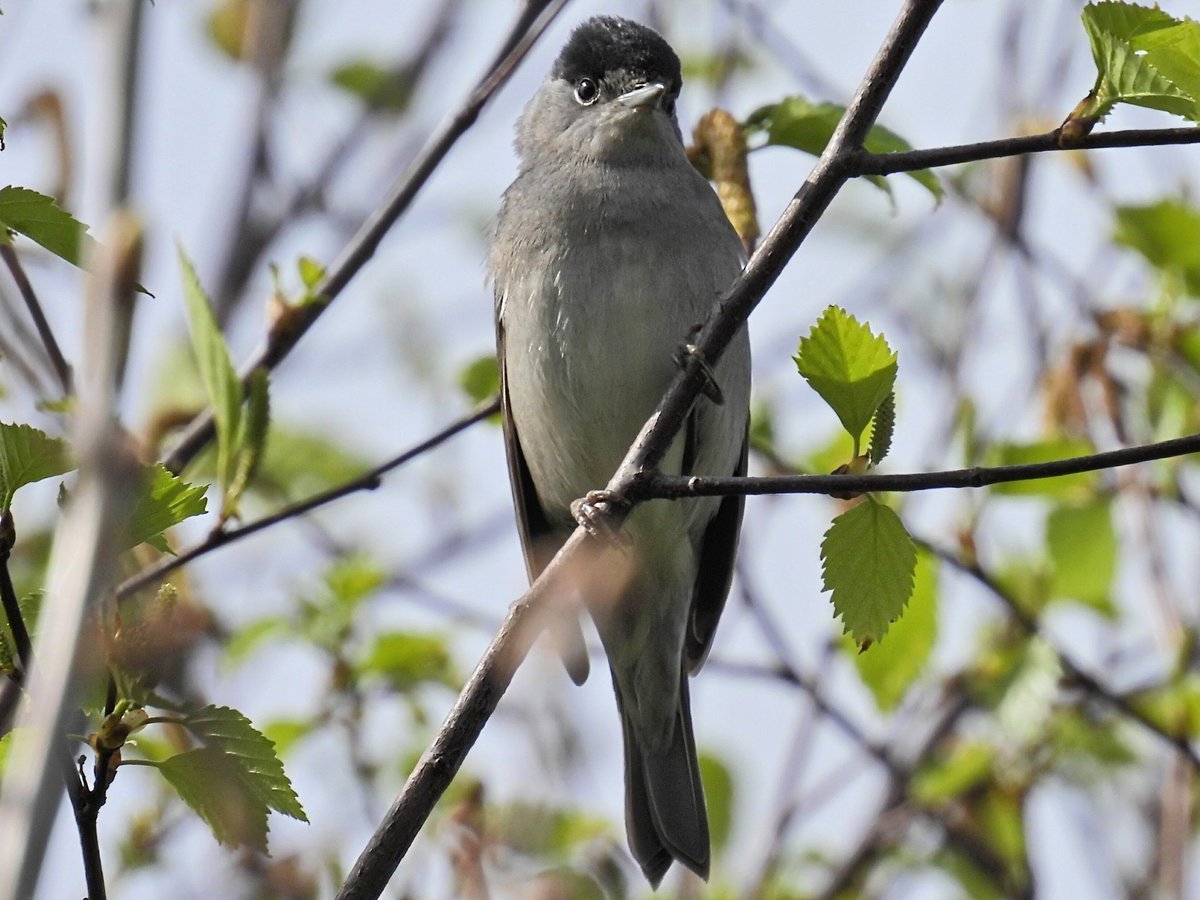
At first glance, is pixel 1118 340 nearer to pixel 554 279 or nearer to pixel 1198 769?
pixel 1198 769

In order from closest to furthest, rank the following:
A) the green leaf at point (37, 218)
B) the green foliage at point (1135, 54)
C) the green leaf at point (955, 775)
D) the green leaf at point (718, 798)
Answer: the green leaf at point (37, 218)
the green foliage at point (1135, 54)
the green leaf at point (955, 775)
the green leaf at point (718, 798)

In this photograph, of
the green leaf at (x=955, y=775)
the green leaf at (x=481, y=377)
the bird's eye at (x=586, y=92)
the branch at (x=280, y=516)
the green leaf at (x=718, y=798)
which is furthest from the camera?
the green leaf at (x=718, y=798)

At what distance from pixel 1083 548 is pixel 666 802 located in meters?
1.57

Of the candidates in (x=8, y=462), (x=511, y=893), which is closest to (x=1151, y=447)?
(x=511, y=893)

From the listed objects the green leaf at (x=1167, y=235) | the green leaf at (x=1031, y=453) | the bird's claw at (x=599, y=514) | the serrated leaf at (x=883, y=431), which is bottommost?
the serrated leaf at (x=883, y=431)

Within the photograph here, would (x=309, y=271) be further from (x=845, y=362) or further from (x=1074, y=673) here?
(x=1074, y=673)

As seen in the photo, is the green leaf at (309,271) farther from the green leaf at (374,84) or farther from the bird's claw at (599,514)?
the green leaf at (374,84)

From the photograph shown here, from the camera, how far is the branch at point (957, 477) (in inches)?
89.6

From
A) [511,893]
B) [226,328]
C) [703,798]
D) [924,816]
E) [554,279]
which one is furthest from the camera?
[924,816]

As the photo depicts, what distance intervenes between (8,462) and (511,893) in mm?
1164

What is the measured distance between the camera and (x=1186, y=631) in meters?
4.94

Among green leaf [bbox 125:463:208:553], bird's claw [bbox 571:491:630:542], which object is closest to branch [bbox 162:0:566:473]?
bird's claw [bbox 571:491:630:542]

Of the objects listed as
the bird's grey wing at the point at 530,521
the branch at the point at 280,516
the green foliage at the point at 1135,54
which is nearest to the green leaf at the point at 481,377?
the bird's grey wing at the point at 530,521

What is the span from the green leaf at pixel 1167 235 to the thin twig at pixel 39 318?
2.96m
